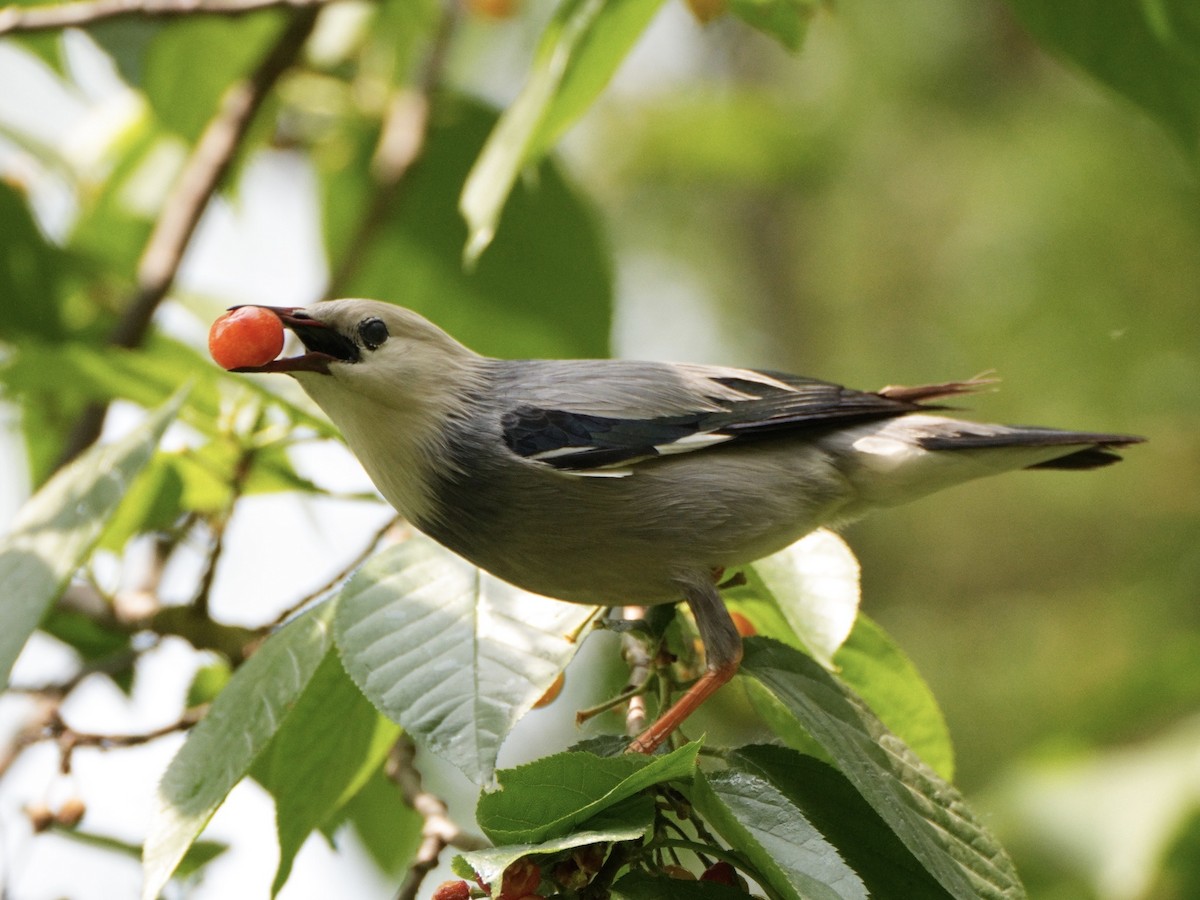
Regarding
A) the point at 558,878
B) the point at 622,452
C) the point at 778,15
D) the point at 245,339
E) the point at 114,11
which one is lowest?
the point at 558,878

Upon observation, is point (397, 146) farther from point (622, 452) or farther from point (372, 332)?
→ point (622, 452)

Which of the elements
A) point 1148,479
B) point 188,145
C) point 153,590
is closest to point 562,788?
point 153,590

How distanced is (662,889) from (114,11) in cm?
322

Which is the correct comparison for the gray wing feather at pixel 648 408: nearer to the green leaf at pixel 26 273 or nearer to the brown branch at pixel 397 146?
the brown branch at pixel 397 146

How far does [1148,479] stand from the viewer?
9578 mm

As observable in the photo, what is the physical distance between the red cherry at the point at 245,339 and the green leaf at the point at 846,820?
1.25 meters

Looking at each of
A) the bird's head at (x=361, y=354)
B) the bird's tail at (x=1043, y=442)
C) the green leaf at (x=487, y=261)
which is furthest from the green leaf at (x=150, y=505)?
the bird's tail at (x=1043, y=442)

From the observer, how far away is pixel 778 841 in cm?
201

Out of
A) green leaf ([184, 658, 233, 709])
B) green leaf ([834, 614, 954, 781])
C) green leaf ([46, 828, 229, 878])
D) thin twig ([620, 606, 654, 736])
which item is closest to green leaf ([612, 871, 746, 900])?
thin twig ([620, 606, 654, 736])

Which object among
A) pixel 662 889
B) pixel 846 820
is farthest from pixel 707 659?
pixel 662 889

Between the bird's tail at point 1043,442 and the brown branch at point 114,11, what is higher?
the brown branch at point 114,11

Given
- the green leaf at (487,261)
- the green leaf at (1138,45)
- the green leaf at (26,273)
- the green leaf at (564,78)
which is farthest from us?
the green leaf at (487,261)

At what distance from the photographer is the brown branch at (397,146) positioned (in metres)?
4.82

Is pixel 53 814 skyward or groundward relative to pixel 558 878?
groundward
